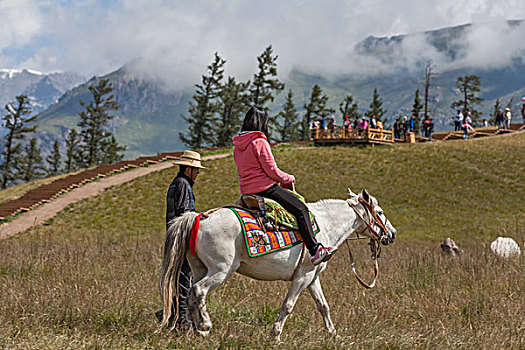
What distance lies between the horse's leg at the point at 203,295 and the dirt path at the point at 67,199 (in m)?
16.4

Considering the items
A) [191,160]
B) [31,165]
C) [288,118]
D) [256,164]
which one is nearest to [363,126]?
[191,160]

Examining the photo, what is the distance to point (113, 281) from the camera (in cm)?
881

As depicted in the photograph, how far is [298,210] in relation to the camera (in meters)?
6.30

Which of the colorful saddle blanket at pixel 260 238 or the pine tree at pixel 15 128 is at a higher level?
the pine tree at pixel 15 128

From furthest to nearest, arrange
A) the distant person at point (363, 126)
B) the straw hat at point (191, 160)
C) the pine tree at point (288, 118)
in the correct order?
1. the pine tree at point (288, 118)
2. the distant person at point (363, 126)
3. the straw hat at point (191, 160)

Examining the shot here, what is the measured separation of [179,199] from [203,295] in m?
1.47

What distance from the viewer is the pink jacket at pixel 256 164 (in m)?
6.27

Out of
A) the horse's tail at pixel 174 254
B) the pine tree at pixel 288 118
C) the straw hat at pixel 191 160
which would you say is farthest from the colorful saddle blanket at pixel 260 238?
the pine tree at pixel 288 118

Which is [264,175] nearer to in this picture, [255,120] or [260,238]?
Answer: [255,120]

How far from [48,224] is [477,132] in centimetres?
3693

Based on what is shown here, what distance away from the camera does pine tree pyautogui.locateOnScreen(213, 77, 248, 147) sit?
7294 cm

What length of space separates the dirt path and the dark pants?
16175 mm

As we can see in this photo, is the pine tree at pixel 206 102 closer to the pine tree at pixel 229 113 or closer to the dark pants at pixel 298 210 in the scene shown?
the pine tree at pixel 229 113

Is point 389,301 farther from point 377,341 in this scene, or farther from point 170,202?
point 170,202
